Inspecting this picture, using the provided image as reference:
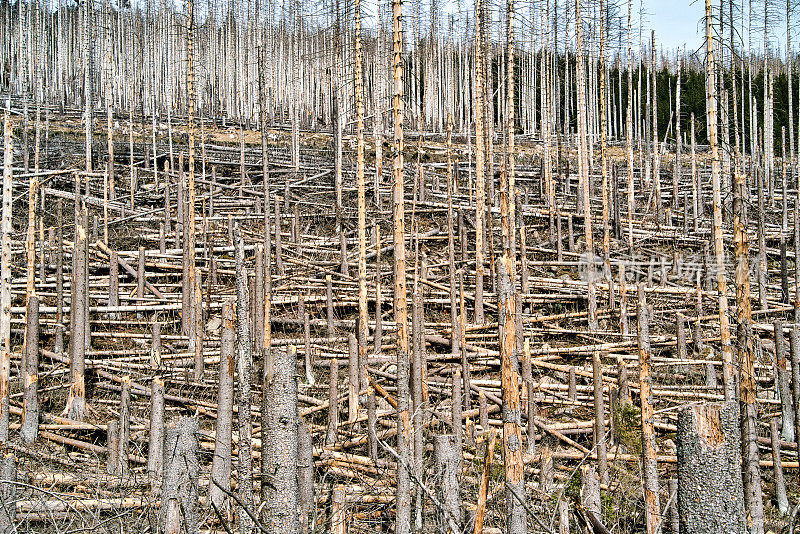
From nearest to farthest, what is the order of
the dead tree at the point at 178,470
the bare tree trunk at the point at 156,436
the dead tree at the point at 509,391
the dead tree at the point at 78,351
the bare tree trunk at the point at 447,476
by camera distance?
1. the dead tree at the point at 178,470
2. the dead tree at the point at 509,391
3. the bare tree trunk at the point at 447,476
4. the bare tree trunk at the point at 156,436
5. the dead tree at the point at 78,351

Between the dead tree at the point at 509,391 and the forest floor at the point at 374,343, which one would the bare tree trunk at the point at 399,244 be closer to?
the forest floor at the point at 374,343

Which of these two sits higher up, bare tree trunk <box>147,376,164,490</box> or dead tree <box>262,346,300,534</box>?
dead tree <box>262,346,300,534</box>

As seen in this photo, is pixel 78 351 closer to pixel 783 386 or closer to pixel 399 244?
pixel 399 244

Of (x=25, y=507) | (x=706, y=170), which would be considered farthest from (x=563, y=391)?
(x=706, y=170)

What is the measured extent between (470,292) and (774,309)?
5.59 meters

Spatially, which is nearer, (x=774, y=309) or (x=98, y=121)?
(x=774, y=309)

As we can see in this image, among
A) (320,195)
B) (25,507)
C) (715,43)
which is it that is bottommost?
(25,507)

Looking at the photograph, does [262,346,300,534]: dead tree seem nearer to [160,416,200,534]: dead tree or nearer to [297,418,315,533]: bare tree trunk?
[160,416,200,534]: dead tree

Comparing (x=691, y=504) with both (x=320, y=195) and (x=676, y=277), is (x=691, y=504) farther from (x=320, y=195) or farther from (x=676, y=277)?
(x=320, y=195)

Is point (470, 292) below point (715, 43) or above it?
below

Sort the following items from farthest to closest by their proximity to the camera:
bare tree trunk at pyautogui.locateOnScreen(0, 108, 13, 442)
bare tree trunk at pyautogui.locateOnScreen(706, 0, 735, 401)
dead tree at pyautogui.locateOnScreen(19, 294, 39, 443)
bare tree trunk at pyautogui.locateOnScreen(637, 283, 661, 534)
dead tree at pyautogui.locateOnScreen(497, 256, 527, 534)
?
bare tree trunk at pyautogui.locateOnScreen(706, 0, 735, 401) < bare tree trunk at pyautogui.locateOnScreen(0, 108, 13, 442) < dead tree at pyautogui.locateOnScreen(19, 294, 39, 443) < bare tree trunk at pyautogui.locateOnScreen(637, 283, 661, 534) < dead tree at pyautogui.locateOnScreen(497, 256, 527, 534)

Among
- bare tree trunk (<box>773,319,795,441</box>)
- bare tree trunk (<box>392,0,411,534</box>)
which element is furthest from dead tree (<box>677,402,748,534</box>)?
bare tree trunk (<box>773,319,795,441</box>)

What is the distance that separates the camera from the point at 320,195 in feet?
65.1

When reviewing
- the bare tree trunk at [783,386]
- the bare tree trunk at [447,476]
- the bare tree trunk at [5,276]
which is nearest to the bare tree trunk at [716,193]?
the bare tree trunk at [783,386]
